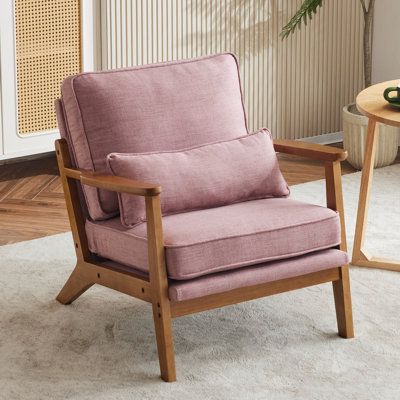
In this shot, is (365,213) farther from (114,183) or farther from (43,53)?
(43,53)

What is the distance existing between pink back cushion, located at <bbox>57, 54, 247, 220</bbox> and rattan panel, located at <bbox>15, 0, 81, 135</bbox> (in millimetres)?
1506

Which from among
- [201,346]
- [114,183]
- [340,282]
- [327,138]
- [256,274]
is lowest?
[327,138]

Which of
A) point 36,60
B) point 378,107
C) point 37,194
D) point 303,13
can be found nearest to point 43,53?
point 36,60

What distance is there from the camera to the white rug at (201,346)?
2.93 m

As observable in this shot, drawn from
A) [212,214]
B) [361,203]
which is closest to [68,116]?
[212,214]

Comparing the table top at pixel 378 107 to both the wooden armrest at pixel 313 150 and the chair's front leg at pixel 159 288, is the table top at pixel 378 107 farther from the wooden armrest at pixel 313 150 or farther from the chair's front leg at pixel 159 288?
the chair's front leg at pixel 159 288

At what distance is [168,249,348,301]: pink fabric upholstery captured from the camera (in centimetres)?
292

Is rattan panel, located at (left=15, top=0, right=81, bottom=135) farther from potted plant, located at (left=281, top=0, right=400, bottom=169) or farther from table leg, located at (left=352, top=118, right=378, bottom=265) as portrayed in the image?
table leg, located at (left=352, top=118, right=378, bottom=265)

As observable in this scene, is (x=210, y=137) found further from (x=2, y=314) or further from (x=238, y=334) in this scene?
(x=2, y=314)

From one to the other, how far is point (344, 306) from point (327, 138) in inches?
111

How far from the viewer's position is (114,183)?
3.00 meters

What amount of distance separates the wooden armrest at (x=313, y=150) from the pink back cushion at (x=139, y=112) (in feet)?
0.54

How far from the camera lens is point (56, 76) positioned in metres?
4.89

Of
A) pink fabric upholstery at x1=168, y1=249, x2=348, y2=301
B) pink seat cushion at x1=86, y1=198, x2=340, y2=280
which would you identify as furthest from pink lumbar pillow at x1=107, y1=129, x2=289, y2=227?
pink fabric upholstery at x1=168, y1=249, x2=348, y2=301
